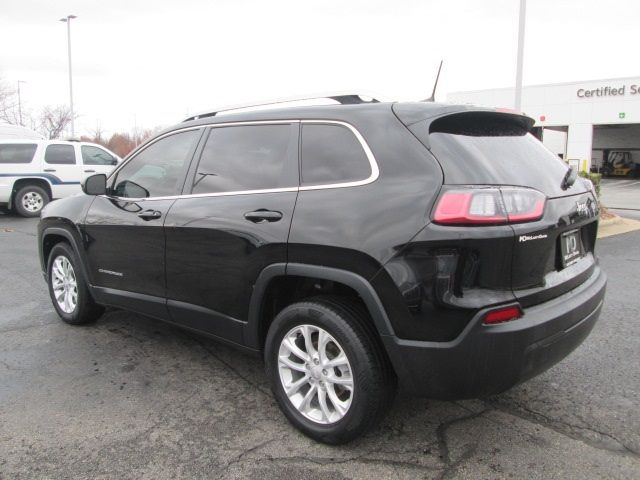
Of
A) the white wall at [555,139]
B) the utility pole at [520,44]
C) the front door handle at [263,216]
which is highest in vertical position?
the utility pole at [520,44]

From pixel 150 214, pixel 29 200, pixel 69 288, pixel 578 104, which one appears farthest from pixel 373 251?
pixel 578 104

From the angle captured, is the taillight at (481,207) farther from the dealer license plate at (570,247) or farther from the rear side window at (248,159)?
the rear side window at (248,159)

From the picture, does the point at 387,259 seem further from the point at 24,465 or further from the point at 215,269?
the point at 24,465

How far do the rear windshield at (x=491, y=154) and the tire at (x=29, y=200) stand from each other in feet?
42.5

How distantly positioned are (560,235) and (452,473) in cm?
125

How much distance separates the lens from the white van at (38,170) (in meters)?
12.9

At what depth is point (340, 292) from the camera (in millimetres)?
2867

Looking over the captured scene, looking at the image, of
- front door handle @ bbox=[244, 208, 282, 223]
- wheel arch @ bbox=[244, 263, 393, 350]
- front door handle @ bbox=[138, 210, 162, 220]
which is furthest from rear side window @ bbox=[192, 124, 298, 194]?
wheel arch @ bbox=[244, 263, 393, 350]

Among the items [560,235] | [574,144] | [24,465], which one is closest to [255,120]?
[560,235]

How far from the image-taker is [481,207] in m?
2.36

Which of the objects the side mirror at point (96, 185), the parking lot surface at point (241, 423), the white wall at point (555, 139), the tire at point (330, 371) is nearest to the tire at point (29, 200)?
the parking lot surface at point (241, 423)

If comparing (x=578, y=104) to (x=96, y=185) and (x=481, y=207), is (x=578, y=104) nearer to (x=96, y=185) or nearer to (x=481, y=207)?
(x=96, y=185)

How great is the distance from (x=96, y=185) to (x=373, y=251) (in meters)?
2.64

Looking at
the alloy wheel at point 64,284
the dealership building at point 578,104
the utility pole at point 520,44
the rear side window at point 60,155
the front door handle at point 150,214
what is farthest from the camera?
the dealership building at point 578,104
